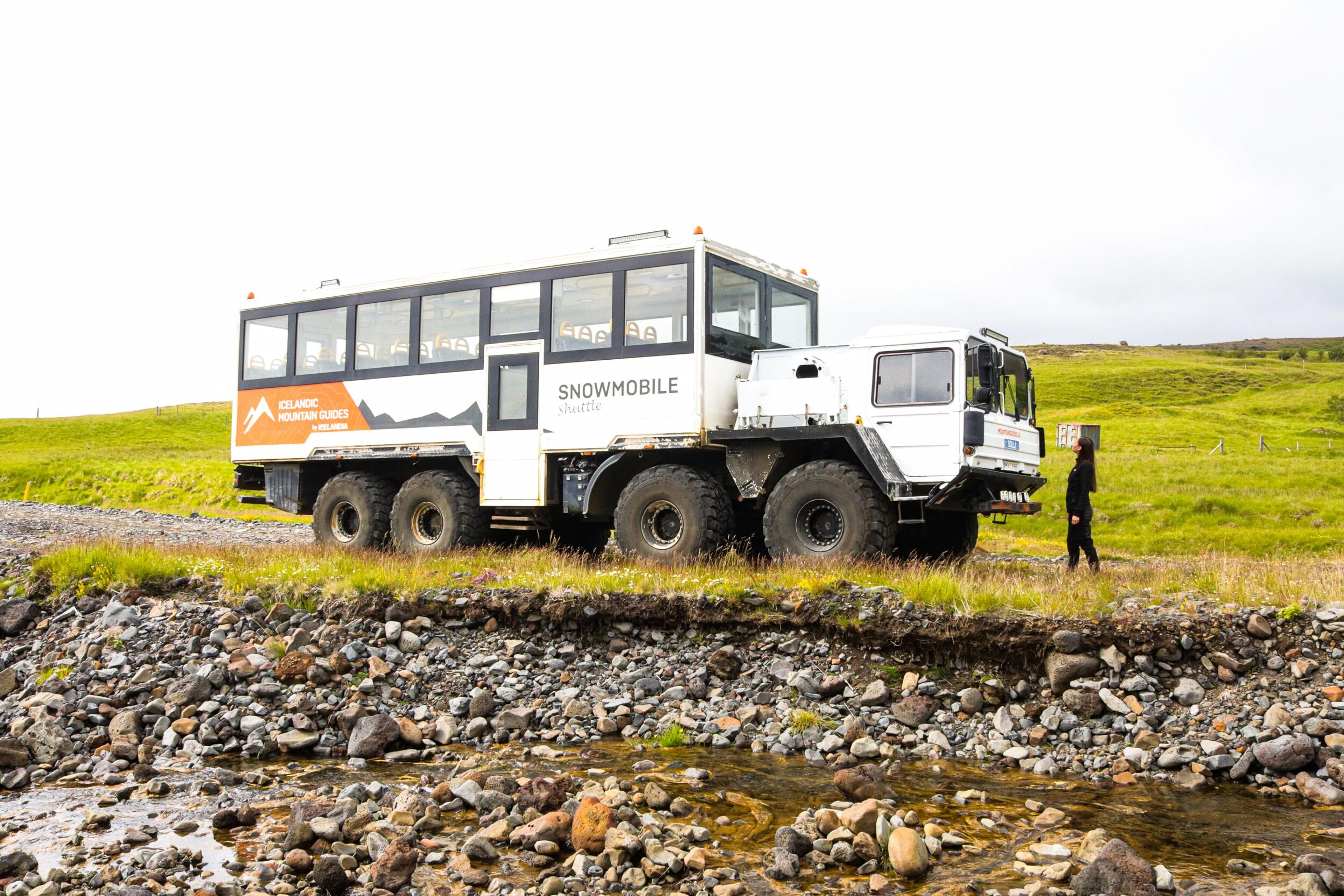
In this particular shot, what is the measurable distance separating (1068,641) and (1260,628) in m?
1.62

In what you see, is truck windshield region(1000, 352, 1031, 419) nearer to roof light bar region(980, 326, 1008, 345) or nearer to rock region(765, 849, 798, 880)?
roof light bar region(980, 326, 1008, 345)

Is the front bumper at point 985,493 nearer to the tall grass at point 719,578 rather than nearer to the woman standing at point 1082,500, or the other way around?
the woman standing at point 1082,500

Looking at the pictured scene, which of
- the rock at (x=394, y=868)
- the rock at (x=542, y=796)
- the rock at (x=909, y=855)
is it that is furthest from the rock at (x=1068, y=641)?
the rock at (x=394, y=868)

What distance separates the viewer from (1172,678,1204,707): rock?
8.62 meters

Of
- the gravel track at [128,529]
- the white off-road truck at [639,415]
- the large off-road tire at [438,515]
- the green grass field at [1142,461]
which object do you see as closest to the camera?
the white off-road truck at [639,415]

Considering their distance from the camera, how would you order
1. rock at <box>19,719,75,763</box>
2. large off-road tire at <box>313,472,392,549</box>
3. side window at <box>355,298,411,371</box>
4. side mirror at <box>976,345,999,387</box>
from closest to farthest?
rock at <box>19,719,75,763</box>, side mirror at <box>976,345,999,387</box>, side window at <box>355,298,411,371</box>, large off-road tire at <box>313,472,392,549</box>

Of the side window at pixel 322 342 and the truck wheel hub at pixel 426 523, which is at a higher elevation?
the side window at pixel 322 342

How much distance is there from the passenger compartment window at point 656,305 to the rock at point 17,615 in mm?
8426

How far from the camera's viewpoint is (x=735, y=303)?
1355 cm

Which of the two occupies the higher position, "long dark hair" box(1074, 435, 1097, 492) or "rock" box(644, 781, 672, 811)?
"long dark hair" box(1074, 435, 1097, 492)

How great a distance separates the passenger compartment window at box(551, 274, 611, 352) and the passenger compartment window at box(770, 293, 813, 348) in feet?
7.48

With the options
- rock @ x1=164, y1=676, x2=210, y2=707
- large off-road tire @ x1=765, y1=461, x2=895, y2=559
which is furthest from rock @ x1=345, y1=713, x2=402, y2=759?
large off-road tire @ x1=765, y1=461, x2=895, y2=559

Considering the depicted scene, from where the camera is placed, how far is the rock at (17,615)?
1300cm

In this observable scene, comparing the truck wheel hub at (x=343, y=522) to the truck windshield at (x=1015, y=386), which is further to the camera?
the truck wheel hub at (x=343, y=522)
